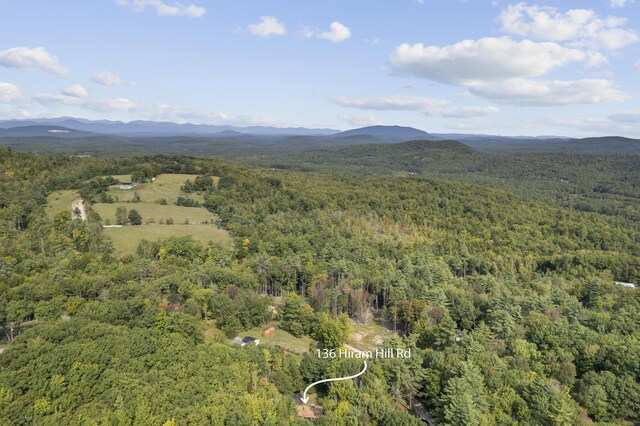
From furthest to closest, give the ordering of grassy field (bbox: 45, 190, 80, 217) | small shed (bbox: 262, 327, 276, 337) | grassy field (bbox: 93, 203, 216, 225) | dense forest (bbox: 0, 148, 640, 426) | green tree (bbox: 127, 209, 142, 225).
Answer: grassy field (bbox: 93, 203, 216, 225)
green tree (bbox: 127, 209, 142, 225)
grassy field (bbox: 45, 190, 80, 217)
small shed (bbox: 262, 327, 276, 337)
dense forest (bbox: 0, 148, 640, 426)

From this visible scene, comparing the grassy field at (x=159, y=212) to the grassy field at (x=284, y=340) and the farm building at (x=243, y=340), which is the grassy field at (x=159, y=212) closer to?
the grassy field at (x=284, y=340)

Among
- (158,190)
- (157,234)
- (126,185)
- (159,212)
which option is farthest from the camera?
(158,190)

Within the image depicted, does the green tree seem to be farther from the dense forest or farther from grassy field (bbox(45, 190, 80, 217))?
grassy field (bbox(45, 190, 80, 217))

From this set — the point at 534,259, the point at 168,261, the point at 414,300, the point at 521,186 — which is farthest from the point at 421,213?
the point at 521,186

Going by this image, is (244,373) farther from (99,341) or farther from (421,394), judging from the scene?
(421,394)

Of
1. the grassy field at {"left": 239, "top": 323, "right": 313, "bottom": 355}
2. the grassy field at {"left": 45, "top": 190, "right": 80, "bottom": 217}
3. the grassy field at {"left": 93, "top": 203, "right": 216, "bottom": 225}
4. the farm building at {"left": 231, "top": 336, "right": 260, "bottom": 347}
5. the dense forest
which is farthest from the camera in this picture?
the grassy field at {"left": 93, "top": 203, "right": 216, "bottom": 225}

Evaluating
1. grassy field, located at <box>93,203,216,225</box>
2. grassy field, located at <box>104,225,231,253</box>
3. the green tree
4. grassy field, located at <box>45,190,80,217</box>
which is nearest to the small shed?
grassy field, located at <box>104,225,231,253</box>

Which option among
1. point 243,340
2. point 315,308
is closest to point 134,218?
point 243,340

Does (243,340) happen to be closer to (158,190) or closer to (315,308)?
(315,308)
